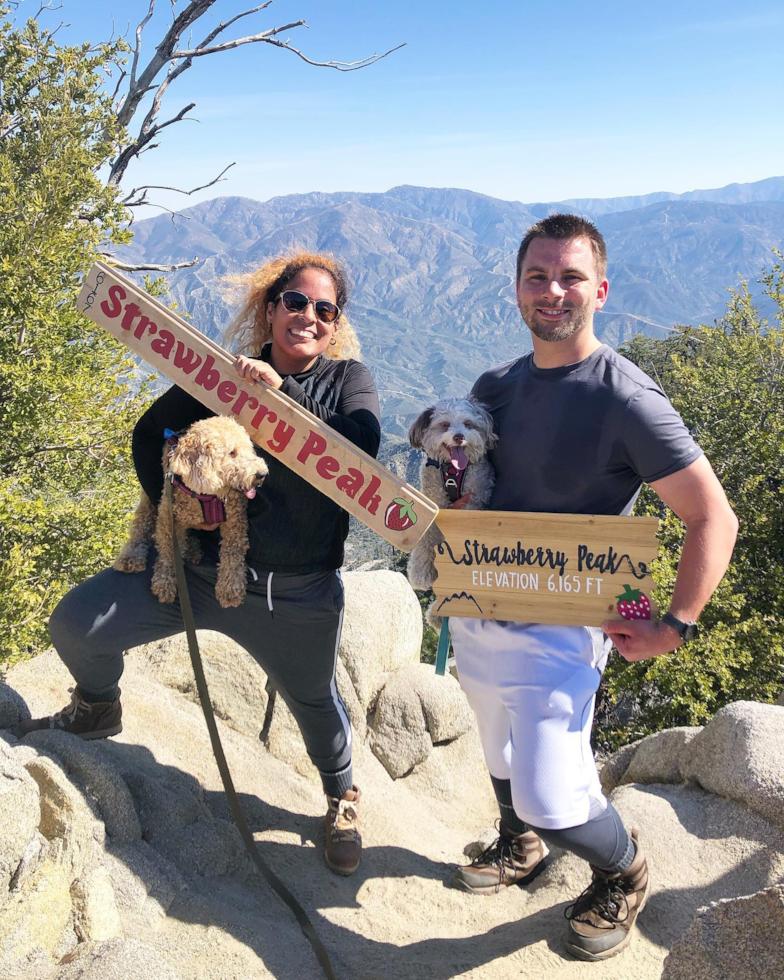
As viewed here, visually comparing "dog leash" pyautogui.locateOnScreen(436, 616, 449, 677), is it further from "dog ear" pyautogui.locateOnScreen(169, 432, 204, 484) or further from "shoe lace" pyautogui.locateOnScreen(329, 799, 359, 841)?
"dog ear" pyautogui.locateOnScreen(169, 432, 204, 484)

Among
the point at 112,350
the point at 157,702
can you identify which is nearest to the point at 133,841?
the point at 157,702

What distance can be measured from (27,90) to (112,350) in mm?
7522

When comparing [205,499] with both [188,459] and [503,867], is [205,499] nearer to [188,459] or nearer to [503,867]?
[188,459]

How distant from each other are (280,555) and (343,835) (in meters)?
1.99

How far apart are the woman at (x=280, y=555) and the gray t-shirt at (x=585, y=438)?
2.68 ft

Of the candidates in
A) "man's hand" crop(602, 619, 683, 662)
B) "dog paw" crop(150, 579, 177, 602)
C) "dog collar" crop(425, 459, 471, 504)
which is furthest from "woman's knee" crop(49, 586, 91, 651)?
"man's hand" crop(602, 619, 683, 662)

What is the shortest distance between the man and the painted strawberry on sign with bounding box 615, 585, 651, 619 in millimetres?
53

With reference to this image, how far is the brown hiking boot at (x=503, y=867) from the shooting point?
442cm

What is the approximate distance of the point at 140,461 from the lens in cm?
385

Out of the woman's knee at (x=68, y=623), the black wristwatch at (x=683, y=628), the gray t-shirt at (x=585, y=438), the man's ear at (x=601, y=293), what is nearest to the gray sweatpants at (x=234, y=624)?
the woman's knee at (x=68, y=623)

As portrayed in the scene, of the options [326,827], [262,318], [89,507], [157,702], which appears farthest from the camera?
[89,507]

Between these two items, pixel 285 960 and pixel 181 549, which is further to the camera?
pixel 181 549

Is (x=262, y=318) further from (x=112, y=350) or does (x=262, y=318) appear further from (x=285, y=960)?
(x=112, y=350)

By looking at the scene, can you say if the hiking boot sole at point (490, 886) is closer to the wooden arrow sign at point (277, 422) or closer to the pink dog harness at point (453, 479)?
the wooden arrow sign at point (277, 422)
